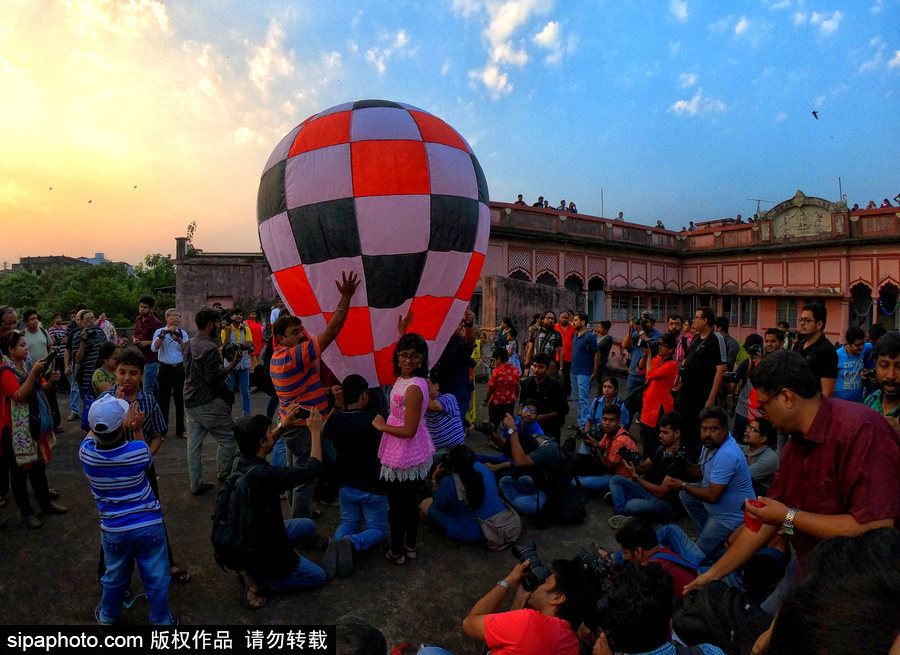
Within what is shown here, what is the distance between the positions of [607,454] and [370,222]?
3.22 m

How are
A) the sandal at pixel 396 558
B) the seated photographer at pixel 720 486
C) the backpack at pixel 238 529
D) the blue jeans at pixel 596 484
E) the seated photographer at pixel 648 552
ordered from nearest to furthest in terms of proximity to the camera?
the seated photographer at pixel 648 552
the backpack at pixel 238 529
the seated photographer at pixel 720 486
the sandal at pixel 396 558
the blue jeans at pixel 596 484

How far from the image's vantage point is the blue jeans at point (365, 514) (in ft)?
12.3

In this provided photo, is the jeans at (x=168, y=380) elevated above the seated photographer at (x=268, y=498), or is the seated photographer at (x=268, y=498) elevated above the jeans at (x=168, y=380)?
the jeans at (x=168, y=380)

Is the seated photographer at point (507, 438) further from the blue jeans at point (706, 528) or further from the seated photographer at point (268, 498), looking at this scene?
the seated photographer at point (268, 498)

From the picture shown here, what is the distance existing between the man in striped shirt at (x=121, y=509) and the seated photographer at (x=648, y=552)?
8.65 feet

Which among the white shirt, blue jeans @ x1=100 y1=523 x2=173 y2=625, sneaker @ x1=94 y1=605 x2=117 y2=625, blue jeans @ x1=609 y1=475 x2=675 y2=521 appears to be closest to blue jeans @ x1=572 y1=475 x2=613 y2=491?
blue jeans @ x1=609 y1=475 x2=675 y2=521

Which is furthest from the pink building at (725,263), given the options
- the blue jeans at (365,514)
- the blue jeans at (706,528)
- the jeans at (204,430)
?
the blue jeans at (365,514)

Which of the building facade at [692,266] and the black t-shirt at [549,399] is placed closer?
the black t-shirt at [549,399]

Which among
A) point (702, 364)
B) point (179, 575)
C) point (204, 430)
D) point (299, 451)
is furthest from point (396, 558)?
point (702, 364)

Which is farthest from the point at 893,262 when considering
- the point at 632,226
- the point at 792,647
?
the point at 792,647

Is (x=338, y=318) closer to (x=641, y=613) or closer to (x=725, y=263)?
(x=641, y=613)

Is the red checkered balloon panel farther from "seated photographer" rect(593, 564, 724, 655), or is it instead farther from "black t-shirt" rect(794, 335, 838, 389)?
"black t-shirt" rect(794, 335, 838, 389)

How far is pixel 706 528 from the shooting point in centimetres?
364

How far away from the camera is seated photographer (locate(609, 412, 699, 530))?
13.9 feet
